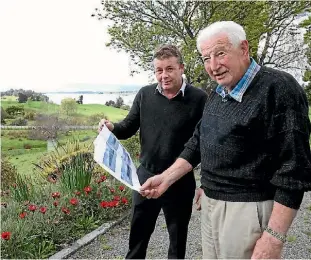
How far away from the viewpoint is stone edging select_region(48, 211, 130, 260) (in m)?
3.61

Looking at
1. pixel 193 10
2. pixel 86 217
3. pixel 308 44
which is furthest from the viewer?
pixel 308 44

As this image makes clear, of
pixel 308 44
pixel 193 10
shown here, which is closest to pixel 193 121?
pixel 193 10

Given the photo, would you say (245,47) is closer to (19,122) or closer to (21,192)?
(21,192)

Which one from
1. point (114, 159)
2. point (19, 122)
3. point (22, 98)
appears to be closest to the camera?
point (114, 159)

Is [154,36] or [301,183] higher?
[154,36]

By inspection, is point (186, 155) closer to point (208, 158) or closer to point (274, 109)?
point (208, 158)

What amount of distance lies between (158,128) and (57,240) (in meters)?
1.92

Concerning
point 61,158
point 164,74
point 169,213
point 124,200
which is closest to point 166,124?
point 164,74

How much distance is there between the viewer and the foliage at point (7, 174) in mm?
5180

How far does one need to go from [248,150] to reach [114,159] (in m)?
0.71

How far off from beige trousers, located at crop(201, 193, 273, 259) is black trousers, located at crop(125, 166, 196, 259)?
79cm

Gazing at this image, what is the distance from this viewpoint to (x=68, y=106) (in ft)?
21.5

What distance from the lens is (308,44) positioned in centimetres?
1098

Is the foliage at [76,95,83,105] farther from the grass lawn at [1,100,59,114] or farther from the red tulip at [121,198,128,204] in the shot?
the red tulip at [121,198,128,204]
